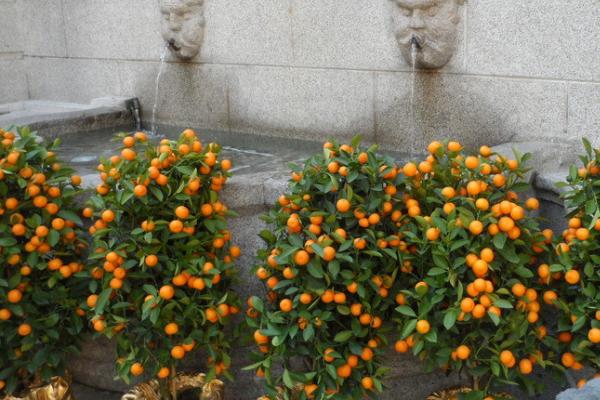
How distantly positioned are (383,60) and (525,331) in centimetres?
267

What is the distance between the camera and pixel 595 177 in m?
3.18

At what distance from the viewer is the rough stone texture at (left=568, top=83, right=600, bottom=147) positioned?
13.9 ft

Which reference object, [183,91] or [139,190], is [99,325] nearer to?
[139,190]

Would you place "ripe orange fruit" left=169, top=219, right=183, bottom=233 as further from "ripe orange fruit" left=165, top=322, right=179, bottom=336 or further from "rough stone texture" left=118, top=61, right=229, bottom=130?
"rough stone texture" left=118, top=61, right=229, bottom=130

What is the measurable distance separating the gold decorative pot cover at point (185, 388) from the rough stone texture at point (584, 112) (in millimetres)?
2254

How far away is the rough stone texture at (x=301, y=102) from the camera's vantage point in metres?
5.56

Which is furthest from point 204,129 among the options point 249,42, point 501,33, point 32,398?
point 32,398

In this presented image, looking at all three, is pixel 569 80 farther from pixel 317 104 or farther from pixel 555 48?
pixel 317 104

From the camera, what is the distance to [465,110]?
4.92 meters

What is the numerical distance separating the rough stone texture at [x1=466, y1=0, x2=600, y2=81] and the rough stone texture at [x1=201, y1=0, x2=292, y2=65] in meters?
1.69

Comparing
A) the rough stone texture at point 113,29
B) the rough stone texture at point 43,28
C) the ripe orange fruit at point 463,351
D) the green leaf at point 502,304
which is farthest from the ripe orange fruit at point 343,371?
the rough stone texture at point 43,28

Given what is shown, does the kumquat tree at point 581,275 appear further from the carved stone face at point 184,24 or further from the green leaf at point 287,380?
the carved stone face at point 184,24

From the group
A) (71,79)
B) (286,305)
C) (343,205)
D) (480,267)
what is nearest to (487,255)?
(480,267)

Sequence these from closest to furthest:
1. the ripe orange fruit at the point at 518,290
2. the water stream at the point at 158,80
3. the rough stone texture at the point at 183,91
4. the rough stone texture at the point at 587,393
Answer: the rough stone texture at the point at 587,393 < the ripe orange fruit at the point at 518,290 < the rough stone texture at the point at 183,91 < the water stream at the point at 158,80
